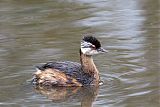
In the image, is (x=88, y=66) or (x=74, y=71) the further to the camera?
(x=88, y=66)

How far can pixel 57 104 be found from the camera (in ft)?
33.3

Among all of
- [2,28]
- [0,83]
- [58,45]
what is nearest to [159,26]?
[58,45]

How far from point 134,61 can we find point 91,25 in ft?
8.81

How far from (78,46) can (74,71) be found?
1930mm

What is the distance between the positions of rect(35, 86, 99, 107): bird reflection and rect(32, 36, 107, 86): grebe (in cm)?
11

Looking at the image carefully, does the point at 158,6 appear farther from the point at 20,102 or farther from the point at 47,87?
the point at 20,102

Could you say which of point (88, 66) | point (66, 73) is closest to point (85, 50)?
point (88, 66)

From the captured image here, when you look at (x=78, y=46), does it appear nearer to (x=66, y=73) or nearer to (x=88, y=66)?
(x=88, y=66)

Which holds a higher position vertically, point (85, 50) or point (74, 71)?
point (85, 50)

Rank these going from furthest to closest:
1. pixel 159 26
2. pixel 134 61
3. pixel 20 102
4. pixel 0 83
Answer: pixel 159 26 < pixel 134 61 < pixel 0 83 < pixel 20 102

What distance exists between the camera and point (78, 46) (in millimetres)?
12914

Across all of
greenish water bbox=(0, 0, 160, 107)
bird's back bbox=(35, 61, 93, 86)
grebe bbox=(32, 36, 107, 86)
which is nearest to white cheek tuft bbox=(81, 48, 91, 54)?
grebe bbox=(32, 36, 107, 86)

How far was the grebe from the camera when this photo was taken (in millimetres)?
10977

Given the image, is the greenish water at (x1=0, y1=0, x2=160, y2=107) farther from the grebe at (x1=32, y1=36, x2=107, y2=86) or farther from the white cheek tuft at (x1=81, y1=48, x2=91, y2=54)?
the white cheek tuft at (x1=81, y1=48, x2=91, y2=54)
